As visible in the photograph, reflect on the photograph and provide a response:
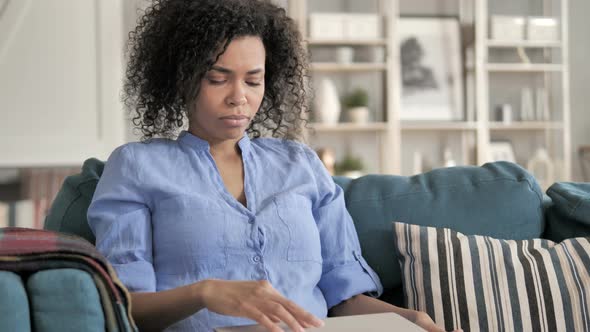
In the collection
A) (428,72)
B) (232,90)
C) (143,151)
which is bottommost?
(143,151)

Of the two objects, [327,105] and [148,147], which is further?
[327,105]

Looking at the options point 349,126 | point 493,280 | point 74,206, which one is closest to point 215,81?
point 74,206

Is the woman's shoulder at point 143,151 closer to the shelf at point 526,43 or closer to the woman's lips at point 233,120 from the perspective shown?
the woman's lips at point 233,120

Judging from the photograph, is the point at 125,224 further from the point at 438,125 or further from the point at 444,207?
the point at 438,125

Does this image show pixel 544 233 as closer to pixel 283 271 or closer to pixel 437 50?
pixel 283 271

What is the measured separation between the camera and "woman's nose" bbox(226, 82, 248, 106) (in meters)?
1.32

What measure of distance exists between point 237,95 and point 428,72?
369 cm

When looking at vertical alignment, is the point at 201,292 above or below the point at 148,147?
below

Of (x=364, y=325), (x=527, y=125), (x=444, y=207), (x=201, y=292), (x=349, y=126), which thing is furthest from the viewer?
A: (x=527, y=125)

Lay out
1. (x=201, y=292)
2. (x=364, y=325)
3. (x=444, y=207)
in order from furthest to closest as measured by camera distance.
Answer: (x=444, y=207) < (x=201, y=292) < (x=364, y=325)

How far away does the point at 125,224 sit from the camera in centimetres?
126

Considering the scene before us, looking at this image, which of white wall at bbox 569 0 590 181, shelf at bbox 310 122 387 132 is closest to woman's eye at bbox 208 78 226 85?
shelf at bbox 310 122 387 132

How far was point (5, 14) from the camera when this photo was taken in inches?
139

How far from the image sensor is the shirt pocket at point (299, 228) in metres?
1.34
